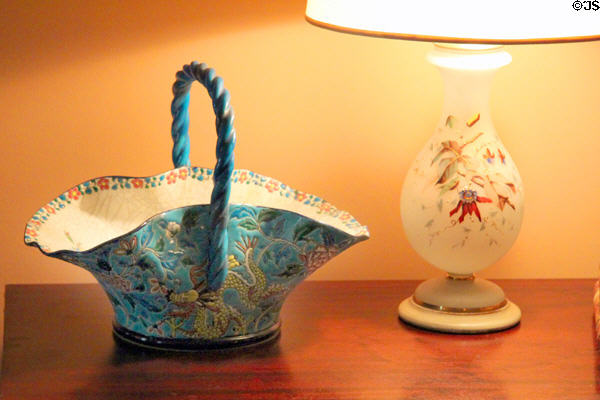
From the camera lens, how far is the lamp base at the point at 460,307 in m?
0.94

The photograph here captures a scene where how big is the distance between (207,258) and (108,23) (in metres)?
0.40

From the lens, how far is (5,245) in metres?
1.16

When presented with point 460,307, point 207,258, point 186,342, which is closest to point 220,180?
point 207,258

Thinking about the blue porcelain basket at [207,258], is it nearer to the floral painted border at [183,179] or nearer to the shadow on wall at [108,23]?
the floral painted border at [183,179]

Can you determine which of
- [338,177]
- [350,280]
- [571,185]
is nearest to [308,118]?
[338,177]

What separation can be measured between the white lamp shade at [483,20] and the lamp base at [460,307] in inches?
11.6

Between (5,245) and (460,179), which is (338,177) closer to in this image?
(460,179)

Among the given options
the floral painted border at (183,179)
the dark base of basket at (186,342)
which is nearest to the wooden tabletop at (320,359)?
the dark base of basket at (186,342)

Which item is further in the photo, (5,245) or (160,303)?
(5,245)

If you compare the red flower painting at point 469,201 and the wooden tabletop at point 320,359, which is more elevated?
the red flower painting at point 469,201

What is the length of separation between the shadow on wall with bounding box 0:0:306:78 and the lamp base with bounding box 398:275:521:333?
382 millimetres

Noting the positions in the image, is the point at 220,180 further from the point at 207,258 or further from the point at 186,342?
the point at 186,342

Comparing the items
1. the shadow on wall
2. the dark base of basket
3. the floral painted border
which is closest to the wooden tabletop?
the dark base of basket

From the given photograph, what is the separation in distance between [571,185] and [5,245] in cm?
75
